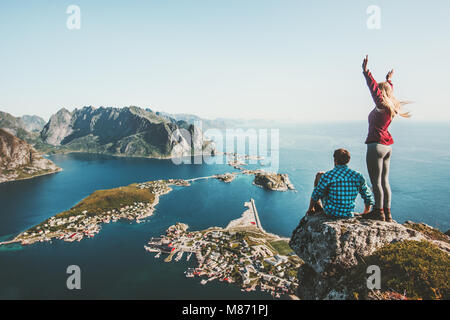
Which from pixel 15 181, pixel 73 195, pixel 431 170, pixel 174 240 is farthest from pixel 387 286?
pixel 15 181

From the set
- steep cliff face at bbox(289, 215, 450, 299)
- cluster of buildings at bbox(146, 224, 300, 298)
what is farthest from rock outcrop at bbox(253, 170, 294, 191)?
steep cliff face at bbox(289, 215, 450, 299)

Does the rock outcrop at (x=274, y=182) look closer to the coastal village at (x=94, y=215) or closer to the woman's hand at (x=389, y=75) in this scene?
the coastal village at (x=94, y=215)

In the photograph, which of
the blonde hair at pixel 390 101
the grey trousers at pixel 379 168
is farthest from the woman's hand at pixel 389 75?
the grey trousers at pixel 379 168

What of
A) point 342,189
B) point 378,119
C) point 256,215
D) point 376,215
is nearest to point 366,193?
point 342,189
